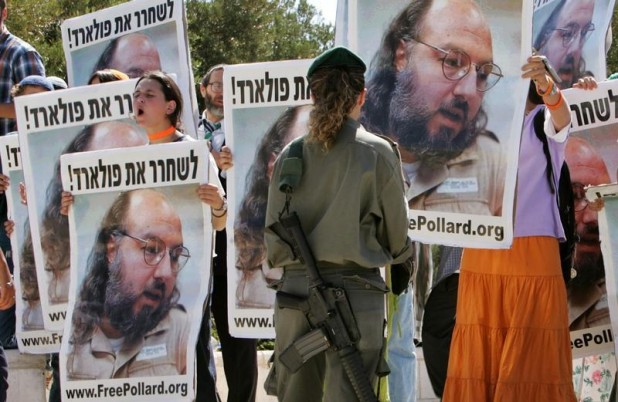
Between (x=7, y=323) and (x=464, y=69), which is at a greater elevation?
(x=464, y=69)

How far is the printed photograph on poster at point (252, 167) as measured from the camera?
7973 millimetres

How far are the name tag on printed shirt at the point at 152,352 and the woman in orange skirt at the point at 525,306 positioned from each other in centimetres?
145

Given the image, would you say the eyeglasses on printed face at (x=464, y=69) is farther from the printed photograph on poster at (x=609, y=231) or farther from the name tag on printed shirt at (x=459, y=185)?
the printed photograph on poster at (x=609, y=231)

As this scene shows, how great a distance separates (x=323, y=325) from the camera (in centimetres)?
605

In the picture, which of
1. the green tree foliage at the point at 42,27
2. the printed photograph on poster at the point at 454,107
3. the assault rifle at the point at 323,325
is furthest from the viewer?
the green tree foliage at the point at 42,27

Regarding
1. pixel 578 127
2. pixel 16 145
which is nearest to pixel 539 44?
pixel 578 127

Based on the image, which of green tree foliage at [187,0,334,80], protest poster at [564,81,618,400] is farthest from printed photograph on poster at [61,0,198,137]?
green tree foliage at [187,0,334,80]

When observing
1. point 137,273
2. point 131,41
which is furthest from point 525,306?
point 131,41

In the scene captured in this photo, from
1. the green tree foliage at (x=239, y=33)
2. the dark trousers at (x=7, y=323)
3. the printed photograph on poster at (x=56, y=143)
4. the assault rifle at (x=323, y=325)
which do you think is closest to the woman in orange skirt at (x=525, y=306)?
the assault rifle at (x=323, y=325)

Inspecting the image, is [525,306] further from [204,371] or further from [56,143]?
[56,143]

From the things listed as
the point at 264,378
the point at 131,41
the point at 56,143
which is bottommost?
the point at 264,378

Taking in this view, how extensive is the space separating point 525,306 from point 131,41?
3.04 metres

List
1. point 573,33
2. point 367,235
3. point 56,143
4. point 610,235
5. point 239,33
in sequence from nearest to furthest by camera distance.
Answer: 1. point 367,235
2. point 610,235
3. point 573,33
4. point 56,143
5. point 239,33

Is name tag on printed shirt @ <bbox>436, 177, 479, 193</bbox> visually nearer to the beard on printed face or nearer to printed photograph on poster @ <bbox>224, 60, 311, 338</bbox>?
the beard on printed face
